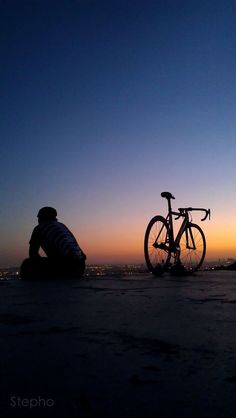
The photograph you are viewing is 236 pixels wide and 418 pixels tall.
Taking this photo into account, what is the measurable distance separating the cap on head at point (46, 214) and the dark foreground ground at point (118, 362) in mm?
3901

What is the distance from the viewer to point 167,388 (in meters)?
1.12

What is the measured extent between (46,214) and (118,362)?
5.32 m

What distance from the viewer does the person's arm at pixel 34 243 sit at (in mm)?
6211

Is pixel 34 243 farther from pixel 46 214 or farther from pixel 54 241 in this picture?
pixel 46 214

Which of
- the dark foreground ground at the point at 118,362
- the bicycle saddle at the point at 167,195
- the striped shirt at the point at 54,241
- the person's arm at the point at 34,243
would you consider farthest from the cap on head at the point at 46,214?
the dark foreground ground at the point at 118,362

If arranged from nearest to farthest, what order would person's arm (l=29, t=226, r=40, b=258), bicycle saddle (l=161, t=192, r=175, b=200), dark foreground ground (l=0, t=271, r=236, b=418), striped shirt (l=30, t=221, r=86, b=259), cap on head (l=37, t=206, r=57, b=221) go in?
dark foreground ground (l=0, t=271, r=236, b=418) < striped shirt (l=30, t=221, r=86, b=259) < person's arm (l=29, t=226, r=40, b=258) < cap on head (l=37, t=206, r=57, b=221) < bicycle saddle (l=161, t=192, r=175, b=200)

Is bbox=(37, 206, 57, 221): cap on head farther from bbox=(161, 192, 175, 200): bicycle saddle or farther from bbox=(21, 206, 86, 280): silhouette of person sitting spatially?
bbox=(161, 192, 175, 200): bicycle saddle

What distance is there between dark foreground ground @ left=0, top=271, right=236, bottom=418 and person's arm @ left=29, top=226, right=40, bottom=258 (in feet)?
11.8

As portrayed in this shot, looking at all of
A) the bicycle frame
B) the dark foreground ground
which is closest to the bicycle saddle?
the bicycle frame

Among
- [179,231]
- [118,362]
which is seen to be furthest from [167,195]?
[118,362]

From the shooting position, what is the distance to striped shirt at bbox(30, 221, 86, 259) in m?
6.06

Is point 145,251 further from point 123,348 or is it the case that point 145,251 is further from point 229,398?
point 229,398

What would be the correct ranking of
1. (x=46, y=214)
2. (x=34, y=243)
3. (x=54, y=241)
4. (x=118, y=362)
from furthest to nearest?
(x=46, y=214), (x=34, y=243), (x=54, y=241), (x=118, y=362)

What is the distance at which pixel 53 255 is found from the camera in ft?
20.1
